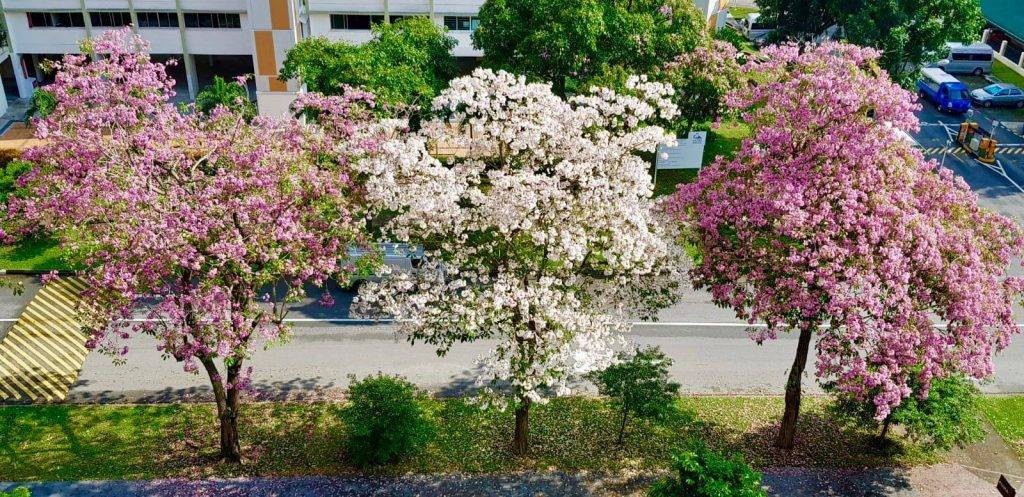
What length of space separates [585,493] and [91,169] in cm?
1710

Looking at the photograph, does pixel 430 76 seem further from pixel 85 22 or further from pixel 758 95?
pixel 85 22

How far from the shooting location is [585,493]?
24.9 metres

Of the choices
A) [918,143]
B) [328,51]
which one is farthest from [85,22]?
[918,143]

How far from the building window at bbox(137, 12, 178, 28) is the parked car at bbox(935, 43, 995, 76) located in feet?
172

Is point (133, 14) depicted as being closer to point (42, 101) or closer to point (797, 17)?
point (42, 101)

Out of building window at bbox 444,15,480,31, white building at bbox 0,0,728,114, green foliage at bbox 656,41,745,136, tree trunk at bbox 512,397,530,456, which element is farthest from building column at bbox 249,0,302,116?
tree trunk at bbox 512,397,530,456

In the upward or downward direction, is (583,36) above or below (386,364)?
above

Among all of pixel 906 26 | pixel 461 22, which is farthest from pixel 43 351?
pixel 906 26

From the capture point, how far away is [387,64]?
123 ft

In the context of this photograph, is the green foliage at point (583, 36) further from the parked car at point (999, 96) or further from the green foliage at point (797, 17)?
the parked car at point (999, 96)

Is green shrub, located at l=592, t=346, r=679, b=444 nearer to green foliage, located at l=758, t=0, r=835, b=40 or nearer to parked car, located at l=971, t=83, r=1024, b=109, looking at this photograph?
green foliage, located at l=758, t=0, r=835, b=40

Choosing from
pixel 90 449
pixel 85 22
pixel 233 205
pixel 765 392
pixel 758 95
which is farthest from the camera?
pixel 85 22

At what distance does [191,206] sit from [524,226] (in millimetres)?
8610

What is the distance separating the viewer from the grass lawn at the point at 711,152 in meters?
43.4
